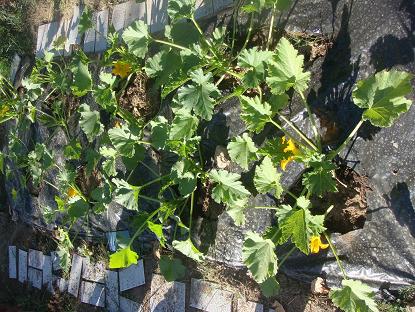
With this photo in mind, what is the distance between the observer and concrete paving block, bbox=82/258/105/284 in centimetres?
455

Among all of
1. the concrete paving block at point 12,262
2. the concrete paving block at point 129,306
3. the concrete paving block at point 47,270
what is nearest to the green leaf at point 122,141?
the concrete paving block at point 129,306

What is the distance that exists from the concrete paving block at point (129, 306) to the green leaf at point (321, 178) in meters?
2.20

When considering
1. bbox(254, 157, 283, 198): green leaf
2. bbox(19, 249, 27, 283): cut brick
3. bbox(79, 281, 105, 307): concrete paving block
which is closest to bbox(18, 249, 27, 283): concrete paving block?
bbox(19, 249, 27, 283): cut brick

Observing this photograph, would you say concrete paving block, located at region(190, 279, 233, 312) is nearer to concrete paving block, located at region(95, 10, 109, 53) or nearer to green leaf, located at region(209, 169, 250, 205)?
green leaf, located at region(209, 169, 250, 205)

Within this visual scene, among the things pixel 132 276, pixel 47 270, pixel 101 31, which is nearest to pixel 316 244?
pixel 132 276

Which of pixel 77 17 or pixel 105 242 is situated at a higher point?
pixel 77 17

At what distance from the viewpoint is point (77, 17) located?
4879 millimetres

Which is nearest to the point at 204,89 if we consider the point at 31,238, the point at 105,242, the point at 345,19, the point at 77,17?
the point at 345,19

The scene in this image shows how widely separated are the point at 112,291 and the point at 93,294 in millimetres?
266

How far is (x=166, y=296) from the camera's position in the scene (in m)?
4.06

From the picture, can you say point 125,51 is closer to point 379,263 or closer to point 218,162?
point 218,162

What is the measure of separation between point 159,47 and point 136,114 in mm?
530

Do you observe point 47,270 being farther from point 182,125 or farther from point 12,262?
point 182,125

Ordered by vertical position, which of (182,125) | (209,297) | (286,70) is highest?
(286,70)
